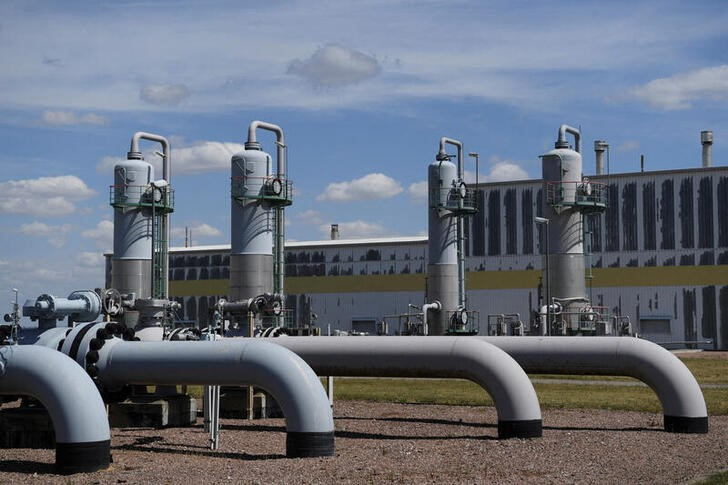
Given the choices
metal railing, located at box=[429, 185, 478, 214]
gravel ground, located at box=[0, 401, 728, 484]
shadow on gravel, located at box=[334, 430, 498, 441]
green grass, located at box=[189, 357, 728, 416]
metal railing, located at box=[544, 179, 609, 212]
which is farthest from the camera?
metal railing, located at box=[429, 185, 478, 214]

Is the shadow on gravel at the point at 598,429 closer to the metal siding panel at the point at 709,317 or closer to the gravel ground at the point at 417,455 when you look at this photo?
the gravel ground at the point at 417,455

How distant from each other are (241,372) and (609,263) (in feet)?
157

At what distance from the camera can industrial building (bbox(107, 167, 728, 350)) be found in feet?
193

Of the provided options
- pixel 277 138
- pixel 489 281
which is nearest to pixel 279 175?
pixel 277 138

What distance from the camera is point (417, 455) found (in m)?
15.9

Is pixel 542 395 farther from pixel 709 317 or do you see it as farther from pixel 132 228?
pixel 709 317

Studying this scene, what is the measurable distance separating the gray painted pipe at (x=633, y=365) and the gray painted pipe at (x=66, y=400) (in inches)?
369

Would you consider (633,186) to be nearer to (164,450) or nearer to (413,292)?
(413,292)

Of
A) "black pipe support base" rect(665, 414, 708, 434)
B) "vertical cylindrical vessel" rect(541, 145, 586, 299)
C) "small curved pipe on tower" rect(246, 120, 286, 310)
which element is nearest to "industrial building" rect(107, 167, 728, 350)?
"vertical cylindrical vessel" rect(541, 145, 586, 299)

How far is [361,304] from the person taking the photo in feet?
227

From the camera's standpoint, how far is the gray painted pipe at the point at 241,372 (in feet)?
50.0

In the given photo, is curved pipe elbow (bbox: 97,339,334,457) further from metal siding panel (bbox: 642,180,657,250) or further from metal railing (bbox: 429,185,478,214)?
metal siding panel (bbox: 642,180,657,250)

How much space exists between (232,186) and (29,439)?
19.8 meters

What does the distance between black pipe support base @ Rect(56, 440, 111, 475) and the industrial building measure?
42.6 m
